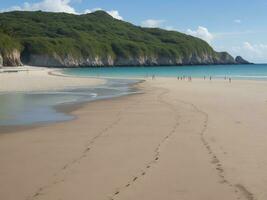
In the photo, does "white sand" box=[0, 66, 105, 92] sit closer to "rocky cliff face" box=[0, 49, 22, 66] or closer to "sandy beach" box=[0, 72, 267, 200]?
"sandy beach" box=[0, 72, 267, 200]

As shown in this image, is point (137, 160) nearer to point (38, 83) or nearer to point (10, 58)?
point (38, 83)

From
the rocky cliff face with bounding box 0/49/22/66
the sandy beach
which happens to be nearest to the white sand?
the sandy beach

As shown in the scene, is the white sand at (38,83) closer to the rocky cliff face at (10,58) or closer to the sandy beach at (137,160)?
the sandy beach at (137,160)

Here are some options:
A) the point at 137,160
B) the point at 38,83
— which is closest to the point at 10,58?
the point at 38,83

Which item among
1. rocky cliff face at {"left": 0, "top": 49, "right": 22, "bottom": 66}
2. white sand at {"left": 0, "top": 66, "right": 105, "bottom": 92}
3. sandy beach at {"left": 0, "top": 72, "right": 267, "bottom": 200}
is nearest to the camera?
sandy beach at {"left": 0, "top": 72, "right": 267, "bottom": 200}

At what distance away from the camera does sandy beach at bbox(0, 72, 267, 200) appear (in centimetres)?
949

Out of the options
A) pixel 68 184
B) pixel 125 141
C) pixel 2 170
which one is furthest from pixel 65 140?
pixel 68 184

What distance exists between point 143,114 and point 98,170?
12.4m

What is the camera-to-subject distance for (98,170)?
36.8ft

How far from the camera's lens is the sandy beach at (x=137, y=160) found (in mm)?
9492

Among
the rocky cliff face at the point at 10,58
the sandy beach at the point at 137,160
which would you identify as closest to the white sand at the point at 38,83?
the sandy beach at the point at 137,160

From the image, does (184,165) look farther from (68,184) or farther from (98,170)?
(68,184)

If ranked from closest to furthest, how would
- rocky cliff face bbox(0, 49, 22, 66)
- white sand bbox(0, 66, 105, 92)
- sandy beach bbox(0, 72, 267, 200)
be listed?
sandy beach bbox(0, 72, 267, 200)
white sand bbox(0, 66, 105, 92)
rocky cliff face bbox(0, 49, 22, 66)

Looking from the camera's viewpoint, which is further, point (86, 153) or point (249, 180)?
point (86, 153)
